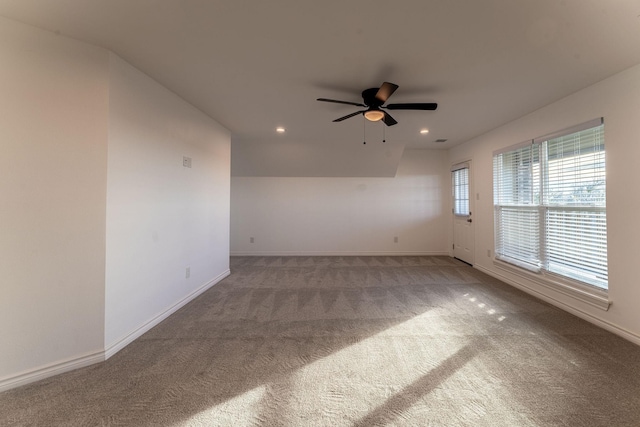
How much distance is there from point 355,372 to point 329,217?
4093 millimetres

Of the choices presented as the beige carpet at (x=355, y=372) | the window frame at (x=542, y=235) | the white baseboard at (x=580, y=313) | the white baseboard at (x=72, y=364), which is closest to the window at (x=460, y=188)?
the window frame at (x=542, y=235)

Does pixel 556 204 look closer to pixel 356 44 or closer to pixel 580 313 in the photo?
pixel 580 313

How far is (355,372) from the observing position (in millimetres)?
1755

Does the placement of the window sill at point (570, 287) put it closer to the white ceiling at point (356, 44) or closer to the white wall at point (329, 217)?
the white ceiling at point (356, 44)

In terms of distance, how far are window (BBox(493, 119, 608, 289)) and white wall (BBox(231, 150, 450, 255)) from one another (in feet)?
6.31

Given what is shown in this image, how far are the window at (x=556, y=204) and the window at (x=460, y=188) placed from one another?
921mm

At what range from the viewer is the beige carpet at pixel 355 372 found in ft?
→ 4.59

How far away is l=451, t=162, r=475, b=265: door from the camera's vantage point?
4715 millimetres

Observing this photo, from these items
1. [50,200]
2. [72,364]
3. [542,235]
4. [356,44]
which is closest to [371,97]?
[356,44]

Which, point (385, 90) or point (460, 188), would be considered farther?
point (460, 188)

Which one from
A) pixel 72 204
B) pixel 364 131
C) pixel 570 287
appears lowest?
pixel 570 287

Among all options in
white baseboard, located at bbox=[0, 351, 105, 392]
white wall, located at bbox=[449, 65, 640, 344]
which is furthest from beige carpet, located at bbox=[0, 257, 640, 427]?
white wall, located at bbox=[449, 65, 640, 344]

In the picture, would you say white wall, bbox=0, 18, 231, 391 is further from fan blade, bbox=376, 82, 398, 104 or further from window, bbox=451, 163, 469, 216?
window, bbox=451, 163, 469, 216

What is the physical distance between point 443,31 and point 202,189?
10.1ft
